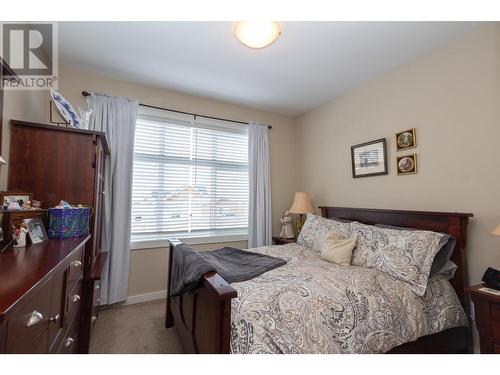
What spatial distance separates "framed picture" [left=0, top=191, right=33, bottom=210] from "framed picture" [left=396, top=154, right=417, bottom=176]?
10.1ft

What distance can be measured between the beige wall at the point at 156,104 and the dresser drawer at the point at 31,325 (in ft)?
3.62

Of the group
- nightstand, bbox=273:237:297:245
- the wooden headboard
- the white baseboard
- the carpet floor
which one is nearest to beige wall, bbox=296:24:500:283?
the wooden headboard

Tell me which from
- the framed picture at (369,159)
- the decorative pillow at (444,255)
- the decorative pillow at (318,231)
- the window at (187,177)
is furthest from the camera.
→ the window at (187,177)

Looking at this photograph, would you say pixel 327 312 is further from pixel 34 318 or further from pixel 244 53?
pixel 244 53

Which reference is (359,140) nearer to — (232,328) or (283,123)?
(283,123)

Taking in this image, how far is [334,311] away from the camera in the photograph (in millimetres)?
1280

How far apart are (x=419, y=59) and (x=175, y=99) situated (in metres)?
2.72

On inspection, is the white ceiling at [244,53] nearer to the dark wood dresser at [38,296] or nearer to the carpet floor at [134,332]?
the dark wood dresser at [38,296]

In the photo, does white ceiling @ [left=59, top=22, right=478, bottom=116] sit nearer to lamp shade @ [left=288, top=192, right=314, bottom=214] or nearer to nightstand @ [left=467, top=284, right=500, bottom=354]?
lamp shade @ [left=288, top=192, right=314, bottom=214]

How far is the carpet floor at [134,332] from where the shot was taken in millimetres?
1837

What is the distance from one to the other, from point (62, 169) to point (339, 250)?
7.43 ft

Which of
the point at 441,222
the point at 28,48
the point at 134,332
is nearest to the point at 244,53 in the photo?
the point at 28,48

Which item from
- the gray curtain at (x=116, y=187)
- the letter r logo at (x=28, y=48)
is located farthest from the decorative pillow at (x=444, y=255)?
the letter r logo at (x=28, y=48)

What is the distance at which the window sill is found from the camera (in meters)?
2.71
